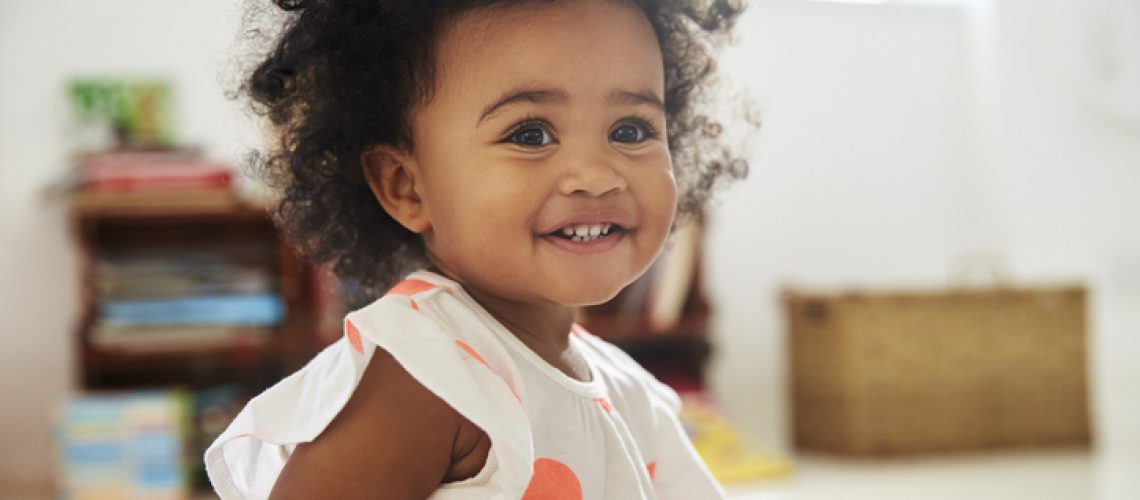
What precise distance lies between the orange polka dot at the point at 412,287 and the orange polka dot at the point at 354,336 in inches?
2.0

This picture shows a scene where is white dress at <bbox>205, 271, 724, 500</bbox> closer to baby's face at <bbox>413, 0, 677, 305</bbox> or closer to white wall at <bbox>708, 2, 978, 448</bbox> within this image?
baby's face at <bbox>413, 0, 677, 305</bbox>

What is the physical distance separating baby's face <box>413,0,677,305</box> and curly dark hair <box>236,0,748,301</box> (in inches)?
1.0

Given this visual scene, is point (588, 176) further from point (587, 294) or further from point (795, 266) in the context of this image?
point (795, 266)

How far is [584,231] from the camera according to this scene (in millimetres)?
678

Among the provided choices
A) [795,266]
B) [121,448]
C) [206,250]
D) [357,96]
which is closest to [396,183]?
[357,96]

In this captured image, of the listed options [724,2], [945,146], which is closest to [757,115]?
[724,2]

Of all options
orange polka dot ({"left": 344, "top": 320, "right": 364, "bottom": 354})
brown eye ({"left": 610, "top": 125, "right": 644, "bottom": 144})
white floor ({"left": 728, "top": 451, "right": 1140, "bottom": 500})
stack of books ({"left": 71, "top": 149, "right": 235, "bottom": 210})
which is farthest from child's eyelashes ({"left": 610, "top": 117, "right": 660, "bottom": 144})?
stack of books ({"left": 71, "top": 149, "right": 235, "bottom": 210})

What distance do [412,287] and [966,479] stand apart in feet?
6.58

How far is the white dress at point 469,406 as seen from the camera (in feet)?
1.97

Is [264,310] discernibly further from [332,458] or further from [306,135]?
[332,458]

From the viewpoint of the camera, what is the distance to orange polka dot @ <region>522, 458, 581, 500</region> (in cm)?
65

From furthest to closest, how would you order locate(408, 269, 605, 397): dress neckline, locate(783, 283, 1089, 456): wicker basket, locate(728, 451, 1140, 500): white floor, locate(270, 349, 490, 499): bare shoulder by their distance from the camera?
locate(783, 283, 1089, 456): wicker basket → locate(728, 451, 1140, 500): white floor → locate(408, 269, 605, 397): dress neckline → locate(270, 349, 490, 499): bare shoulder

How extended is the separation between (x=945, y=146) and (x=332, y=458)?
2931 mm

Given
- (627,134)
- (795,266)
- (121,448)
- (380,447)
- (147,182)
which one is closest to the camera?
(380,447)
